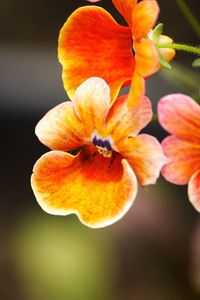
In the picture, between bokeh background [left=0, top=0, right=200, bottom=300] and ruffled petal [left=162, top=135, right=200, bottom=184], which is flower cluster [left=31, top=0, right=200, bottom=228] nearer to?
ruffled petal [left=162, top=135, right=200, bottom=184]

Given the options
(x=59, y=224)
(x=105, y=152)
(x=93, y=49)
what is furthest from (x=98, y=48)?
(x=59, y=224)

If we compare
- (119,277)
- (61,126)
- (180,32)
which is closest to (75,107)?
(61,126)

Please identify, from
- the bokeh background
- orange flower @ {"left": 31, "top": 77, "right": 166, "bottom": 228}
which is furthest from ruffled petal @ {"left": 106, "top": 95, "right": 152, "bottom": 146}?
the bokeh background

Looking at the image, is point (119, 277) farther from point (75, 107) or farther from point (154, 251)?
point (75, 107)

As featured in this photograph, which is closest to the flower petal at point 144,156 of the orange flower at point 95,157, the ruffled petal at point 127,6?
the orange flower at point 95,157

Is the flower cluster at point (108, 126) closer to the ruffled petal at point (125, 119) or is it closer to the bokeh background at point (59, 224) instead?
the ruffled petal at point (125, 119)
